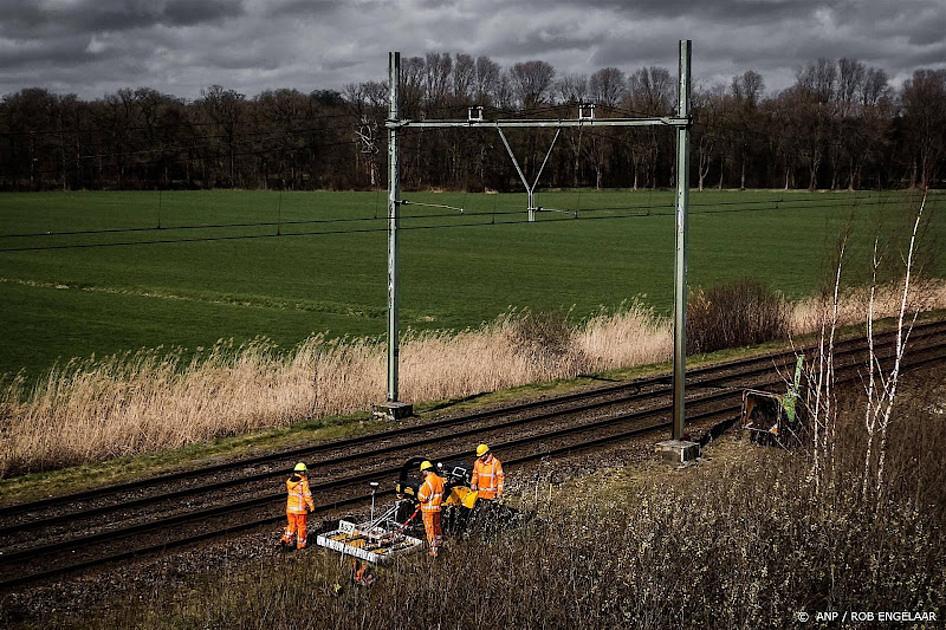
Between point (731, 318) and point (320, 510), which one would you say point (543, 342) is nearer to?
point (731, 318)

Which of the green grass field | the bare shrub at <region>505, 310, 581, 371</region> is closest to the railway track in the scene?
the bare shrub at <region>505, 310, 581, 371</region>

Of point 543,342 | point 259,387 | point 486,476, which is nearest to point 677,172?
point 486,476

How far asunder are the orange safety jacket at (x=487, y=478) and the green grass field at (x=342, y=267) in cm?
821

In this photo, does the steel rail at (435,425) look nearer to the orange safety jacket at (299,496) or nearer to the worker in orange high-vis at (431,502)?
the orange safety jacket at (299,496)

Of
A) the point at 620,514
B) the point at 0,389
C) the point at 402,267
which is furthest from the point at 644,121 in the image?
the point at 402,267

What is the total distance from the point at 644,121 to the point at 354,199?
90392 millimetres

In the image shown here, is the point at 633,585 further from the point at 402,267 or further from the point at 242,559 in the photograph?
the point at 402,267

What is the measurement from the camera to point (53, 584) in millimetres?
12625

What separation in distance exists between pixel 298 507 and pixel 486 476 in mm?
2485

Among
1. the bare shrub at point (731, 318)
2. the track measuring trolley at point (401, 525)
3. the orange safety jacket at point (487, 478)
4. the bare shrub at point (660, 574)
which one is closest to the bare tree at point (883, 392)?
the bare shrub at point (660, 574)

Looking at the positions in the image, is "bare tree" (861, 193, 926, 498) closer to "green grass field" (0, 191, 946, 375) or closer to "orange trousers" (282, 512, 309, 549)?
"green grass field" (0, 191, 946, 375)

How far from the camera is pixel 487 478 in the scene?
13508 mm

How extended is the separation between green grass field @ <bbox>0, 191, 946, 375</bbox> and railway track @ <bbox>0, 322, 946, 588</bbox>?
5350 mm

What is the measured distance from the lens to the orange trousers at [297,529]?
44.3 ft
